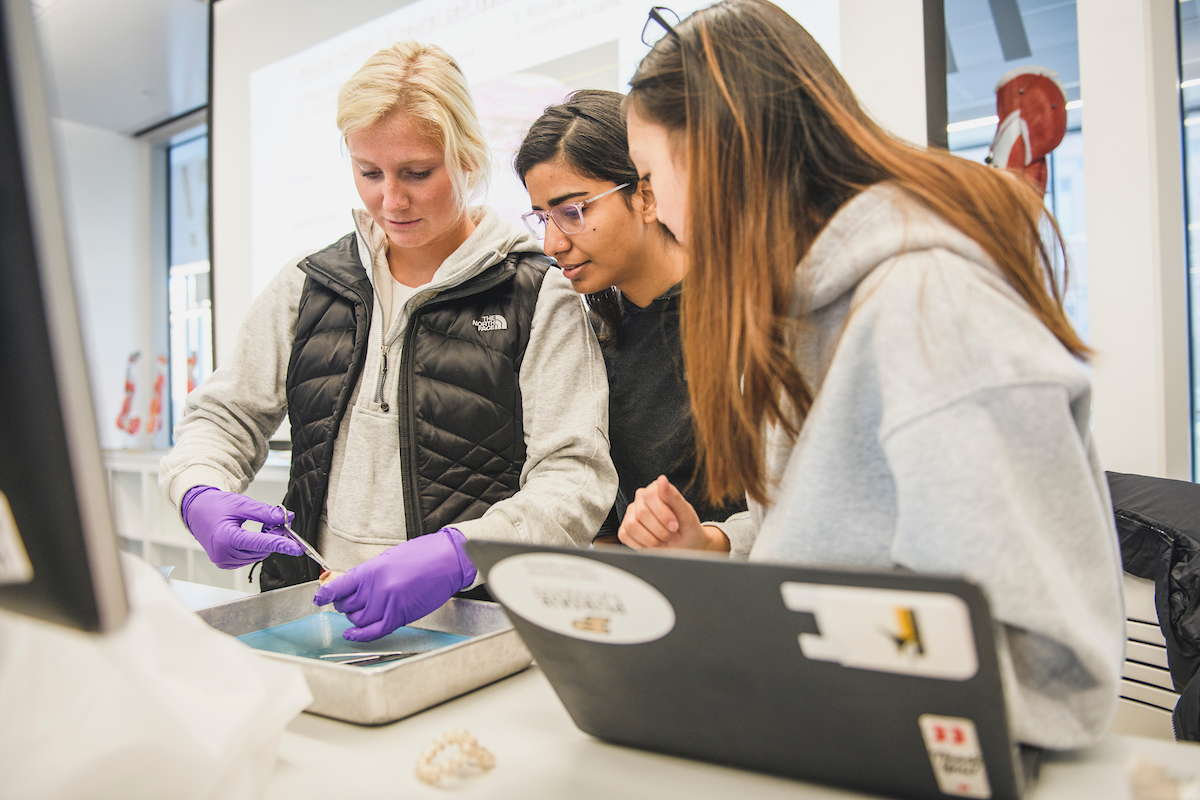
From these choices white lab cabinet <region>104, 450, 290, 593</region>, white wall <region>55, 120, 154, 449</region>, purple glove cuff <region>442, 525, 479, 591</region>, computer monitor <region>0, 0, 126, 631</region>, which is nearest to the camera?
computer monitor <region>0, 0, 126, 631</region>

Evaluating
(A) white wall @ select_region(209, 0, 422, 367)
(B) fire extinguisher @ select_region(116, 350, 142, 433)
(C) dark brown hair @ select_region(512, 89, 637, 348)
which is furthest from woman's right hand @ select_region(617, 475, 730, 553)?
(B) fire extinguisher @ select_region(116, 350, 142, 433)

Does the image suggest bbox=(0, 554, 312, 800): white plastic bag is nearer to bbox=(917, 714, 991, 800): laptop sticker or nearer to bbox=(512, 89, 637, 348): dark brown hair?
bbox=(917, 714, 991, 800): laptop sticker

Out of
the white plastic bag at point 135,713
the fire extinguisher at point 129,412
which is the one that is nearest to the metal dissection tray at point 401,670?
the white plastic bag at point 135,713

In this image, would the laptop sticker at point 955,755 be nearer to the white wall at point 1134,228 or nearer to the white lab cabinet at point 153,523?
the white wall at point 1134,228

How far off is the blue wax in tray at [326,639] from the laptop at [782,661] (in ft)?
1.00

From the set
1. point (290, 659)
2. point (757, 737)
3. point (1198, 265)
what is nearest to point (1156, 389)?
point (1198, 265)

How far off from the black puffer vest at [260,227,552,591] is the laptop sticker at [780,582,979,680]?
31.7 inches

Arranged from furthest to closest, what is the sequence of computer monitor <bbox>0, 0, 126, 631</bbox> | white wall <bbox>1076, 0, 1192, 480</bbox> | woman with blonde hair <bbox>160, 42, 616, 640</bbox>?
white wall <bbox>1076, 0, 1192, 480</bbox>
woman with blonde hair <bbox>160, 42, 616, 640</bbox>
computer monitor <bbox>0, 0, 126, 631</bbox>

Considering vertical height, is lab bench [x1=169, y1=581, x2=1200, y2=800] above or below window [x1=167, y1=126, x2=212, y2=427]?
below

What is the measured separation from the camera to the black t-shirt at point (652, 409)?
1.26 m

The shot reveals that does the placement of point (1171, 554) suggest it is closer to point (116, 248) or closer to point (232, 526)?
point (232, 526)

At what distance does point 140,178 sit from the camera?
459 cm

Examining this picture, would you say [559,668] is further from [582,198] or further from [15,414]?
[582,198]

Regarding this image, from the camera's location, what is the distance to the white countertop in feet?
1.68
